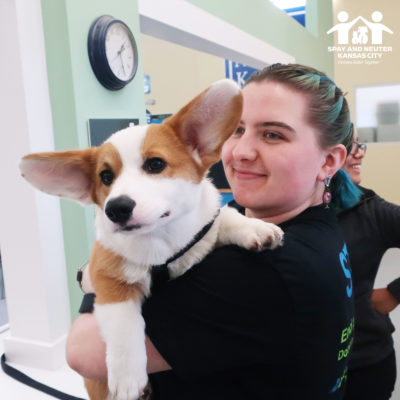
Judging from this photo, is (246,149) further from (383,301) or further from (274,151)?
(383,301)

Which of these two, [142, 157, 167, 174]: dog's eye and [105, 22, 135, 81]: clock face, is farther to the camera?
[105, 22, 135, 81]: clock face

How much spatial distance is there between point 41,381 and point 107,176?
5.98ft

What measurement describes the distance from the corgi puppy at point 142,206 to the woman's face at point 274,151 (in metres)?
0.12

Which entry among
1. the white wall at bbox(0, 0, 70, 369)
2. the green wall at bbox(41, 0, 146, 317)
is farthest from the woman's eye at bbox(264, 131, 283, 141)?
the white wall at bbox(0, 0, 70, 369)

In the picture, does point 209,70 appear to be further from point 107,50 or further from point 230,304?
point 230,304

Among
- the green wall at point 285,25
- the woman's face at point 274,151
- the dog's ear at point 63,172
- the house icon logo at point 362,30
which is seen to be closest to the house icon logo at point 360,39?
the house icon logo at point 362,30

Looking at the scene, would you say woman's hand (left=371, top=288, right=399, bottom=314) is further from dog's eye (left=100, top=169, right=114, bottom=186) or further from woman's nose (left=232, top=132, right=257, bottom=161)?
dog's eye (left=100, top=169, right=114, bottom=186)

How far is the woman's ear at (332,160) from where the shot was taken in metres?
1.22

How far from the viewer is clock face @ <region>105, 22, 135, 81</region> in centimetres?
240

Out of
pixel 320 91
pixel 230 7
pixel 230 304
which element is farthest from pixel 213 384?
pixel 230 7

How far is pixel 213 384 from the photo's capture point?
0.91 metres

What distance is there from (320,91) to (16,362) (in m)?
2.34

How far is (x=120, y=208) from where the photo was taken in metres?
0.86

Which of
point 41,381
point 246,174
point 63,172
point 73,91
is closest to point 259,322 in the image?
point 246,174
